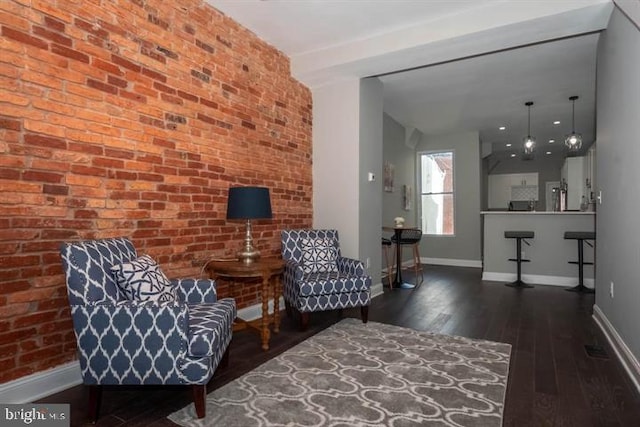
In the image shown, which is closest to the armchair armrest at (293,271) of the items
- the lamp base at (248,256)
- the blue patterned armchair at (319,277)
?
the blue patterned armchair at (319,277)

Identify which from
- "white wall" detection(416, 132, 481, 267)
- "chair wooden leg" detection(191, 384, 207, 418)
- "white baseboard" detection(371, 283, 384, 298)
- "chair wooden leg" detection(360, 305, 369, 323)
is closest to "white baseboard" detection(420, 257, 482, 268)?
"white wall" detection(416, 132, 481, 267)

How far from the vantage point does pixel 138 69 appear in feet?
8.82

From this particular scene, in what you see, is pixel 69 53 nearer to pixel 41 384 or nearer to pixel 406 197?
pixel 41 384

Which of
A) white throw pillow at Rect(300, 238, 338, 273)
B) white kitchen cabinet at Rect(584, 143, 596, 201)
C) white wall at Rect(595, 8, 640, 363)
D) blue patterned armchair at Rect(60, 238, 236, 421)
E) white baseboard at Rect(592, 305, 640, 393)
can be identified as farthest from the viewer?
white kitchen cabinet at Rect(584, 143, 596, 201)

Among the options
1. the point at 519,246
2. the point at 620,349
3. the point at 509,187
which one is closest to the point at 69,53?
the point at 620,349

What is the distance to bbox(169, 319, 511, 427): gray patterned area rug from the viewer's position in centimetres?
190

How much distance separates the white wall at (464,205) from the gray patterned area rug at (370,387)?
5.15 m

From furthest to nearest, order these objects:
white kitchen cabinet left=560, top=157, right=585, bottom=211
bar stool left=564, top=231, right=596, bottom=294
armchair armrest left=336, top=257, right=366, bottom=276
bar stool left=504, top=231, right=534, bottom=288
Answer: white kitchen cabinet left=560, top=157, right=585, bottom=211
bar stool left=504, top=231, right=534, bottom=288
bar stool left=564, top=231, right=596, bottom=294
armchair armrest left=336, top=257, right=366, bottom=276

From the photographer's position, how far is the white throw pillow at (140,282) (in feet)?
6.84

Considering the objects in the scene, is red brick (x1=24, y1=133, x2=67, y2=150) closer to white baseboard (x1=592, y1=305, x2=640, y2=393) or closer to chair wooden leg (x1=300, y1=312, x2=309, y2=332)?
chair wooden leg (x1=300, y1=312, x2=309, y2=332)

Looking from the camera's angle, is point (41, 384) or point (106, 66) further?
point (106, 66)

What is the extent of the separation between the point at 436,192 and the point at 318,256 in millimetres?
5291

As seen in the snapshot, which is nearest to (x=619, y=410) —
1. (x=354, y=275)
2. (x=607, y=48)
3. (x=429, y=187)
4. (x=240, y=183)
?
(x=354, y=275)

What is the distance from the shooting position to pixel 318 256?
388 cm
